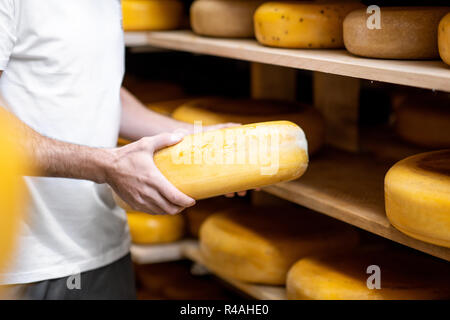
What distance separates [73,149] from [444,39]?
621 mm

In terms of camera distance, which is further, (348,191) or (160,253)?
(160,253)

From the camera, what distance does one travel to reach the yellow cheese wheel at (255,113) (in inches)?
59.8

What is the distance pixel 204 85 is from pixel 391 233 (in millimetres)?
1579

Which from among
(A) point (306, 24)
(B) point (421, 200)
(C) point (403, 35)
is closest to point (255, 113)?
(A) point (306, 24)

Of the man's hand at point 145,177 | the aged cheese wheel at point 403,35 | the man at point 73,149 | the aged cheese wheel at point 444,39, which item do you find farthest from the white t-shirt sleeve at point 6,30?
the aged cheese wheel at point 444,39

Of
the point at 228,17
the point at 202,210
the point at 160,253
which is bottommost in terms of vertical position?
the point at 160,253

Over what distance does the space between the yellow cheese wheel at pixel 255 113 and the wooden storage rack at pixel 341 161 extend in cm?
8

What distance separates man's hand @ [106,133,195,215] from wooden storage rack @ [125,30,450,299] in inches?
12.2

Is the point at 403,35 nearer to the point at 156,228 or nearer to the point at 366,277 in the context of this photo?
the point at 366,277

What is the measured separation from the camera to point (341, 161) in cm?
155

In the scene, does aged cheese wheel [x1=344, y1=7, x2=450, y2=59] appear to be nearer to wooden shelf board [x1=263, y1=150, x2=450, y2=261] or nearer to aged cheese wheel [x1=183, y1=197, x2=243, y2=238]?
wooden shelf board [x1=263, y1=150, x2=450, y2=261]

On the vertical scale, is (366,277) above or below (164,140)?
below

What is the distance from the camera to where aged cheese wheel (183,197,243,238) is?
75.9 inches
